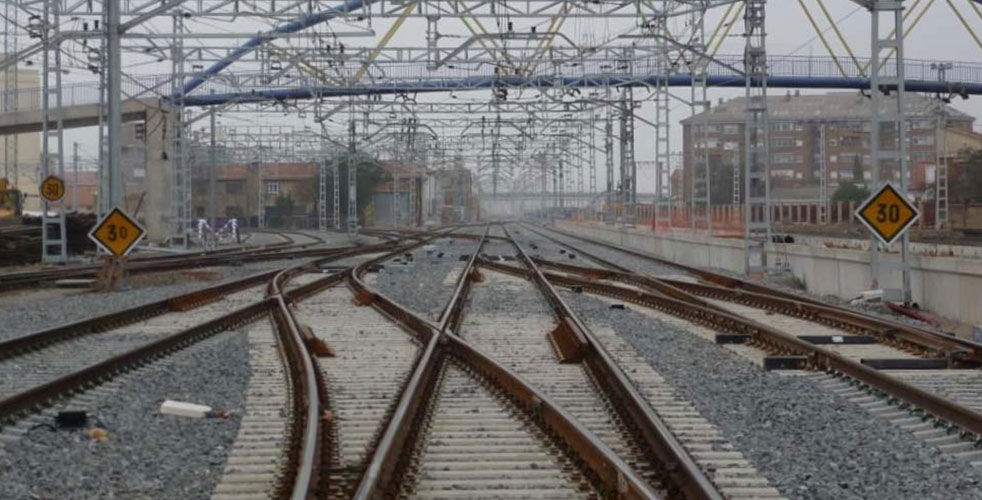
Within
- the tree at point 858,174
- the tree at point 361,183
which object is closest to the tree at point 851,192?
the tree at point 858,174

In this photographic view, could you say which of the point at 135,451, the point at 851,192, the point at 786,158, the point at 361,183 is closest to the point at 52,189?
the point at 135,451

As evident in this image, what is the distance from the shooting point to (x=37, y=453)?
7.71m

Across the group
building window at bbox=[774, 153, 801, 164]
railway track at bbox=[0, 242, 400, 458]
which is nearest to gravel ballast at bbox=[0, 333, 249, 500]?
railway track at bbox=[0, 242, 400, 458]

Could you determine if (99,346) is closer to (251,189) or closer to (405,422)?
(405,422)

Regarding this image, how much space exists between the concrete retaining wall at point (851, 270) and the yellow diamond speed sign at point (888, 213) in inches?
30.2


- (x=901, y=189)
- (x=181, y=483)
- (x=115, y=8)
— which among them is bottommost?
(x=181, y=483)

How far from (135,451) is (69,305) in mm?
13022

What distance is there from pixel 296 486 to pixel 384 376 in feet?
17.0

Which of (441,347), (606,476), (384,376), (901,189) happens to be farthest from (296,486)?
(901,189)

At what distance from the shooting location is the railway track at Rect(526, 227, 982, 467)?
28.4ft

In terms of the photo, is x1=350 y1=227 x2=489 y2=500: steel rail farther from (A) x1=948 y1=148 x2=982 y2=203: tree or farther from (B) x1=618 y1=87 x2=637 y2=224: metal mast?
(A) x1=948 y1=148 x2=982 y2=203: tree

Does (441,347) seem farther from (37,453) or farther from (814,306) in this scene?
(814,306)

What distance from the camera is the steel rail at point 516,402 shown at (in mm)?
6238

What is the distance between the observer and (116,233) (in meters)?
22.2
